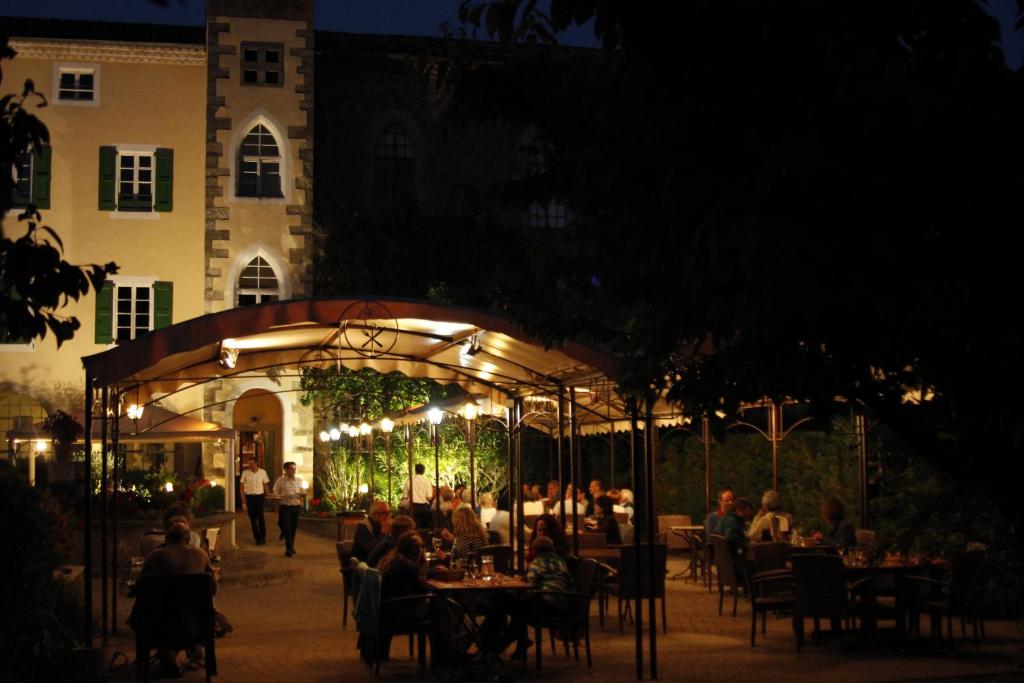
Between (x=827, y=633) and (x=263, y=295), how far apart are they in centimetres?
1913

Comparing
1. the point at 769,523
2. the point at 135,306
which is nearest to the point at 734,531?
the point at 769,523

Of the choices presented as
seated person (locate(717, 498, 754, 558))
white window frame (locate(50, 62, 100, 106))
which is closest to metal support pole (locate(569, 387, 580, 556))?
seated person (locate(717, 498, 754, 558))

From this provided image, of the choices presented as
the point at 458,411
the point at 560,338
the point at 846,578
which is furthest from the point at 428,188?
the point at 560,338

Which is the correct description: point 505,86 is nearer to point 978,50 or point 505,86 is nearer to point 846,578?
point 978,50

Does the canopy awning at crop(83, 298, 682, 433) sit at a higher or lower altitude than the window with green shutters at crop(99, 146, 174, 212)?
lower

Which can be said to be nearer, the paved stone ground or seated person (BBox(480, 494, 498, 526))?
the paved stone ground

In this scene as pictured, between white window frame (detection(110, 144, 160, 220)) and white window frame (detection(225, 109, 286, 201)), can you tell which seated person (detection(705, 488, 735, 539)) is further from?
white window frame (detection(110, 144, 160, 220))

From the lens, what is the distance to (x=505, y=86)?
5969 mm

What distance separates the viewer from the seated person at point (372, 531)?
12398 mm

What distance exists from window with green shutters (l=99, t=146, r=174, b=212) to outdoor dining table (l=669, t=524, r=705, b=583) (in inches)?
565

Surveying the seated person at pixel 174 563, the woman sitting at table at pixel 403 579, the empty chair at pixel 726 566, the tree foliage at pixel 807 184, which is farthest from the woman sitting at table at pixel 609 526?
the tree foliage at pixel 807 184

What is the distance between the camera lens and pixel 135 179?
92.7ft

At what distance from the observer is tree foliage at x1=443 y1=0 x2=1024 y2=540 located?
4.58 metres

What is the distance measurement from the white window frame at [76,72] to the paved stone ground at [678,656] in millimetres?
16260
